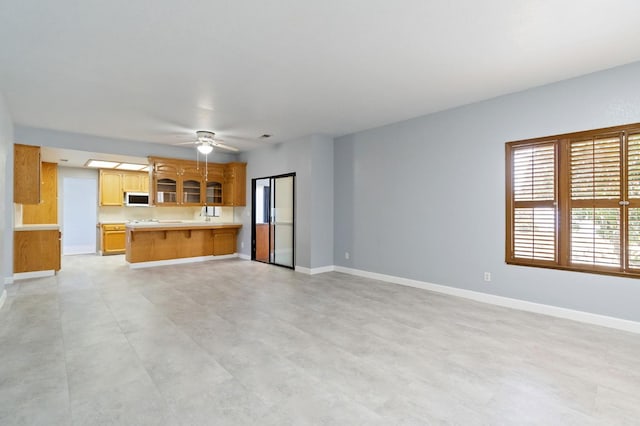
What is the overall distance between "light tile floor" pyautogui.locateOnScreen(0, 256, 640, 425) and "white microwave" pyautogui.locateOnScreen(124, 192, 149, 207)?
190 inches

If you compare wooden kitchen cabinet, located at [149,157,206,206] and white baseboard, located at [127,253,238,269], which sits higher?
wooden kitchen cabinet, located at [149,157,206,206]

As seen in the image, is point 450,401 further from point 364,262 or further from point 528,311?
point 364,262

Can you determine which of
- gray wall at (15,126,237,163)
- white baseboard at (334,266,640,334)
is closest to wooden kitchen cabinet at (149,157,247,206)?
gray wall at (15,126,237,163)

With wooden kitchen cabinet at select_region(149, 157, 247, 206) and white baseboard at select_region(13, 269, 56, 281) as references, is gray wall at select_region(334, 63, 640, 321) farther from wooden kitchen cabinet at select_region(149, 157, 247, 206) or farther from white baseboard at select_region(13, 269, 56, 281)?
white baseboard at select_region(13, 269, 56, 281)

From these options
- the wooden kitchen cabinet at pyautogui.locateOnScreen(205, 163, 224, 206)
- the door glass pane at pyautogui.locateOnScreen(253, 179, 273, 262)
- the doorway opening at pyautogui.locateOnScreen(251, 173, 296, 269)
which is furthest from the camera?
the wooden kitchen cabinet at pyautogui.locateOnScreen(205, 163, 224, 206)

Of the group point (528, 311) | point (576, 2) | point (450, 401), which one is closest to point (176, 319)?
point (450, 401)

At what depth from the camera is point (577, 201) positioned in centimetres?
357

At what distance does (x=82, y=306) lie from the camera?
13.3 ft

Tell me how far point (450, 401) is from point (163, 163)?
7.05 metres

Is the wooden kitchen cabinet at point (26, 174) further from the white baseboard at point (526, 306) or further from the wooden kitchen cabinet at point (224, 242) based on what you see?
the white baseboard at point (526, 306)

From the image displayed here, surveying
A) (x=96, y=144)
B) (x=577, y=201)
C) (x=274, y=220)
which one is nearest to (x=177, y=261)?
(x=274, y=220)

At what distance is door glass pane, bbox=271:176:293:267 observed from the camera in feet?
22.2

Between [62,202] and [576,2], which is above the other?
[576,2]

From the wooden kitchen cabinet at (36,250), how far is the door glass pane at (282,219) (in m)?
4.07
